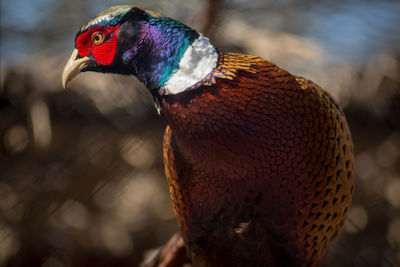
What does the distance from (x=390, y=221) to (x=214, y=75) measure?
2255 millimetres

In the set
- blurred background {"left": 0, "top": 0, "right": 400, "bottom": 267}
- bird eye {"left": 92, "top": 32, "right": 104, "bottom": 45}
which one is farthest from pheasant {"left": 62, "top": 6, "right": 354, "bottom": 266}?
blurred background {"left": 0, "top": 0, "right": 400, "bottom": 267}

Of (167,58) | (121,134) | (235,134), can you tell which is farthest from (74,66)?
(121,134)

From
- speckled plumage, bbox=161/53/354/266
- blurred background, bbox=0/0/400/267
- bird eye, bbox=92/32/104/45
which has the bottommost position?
blurred background, bbox=0/0/400/267

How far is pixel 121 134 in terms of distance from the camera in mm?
2725

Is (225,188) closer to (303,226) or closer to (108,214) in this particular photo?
(303,226)

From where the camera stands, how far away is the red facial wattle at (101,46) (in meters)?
0.99

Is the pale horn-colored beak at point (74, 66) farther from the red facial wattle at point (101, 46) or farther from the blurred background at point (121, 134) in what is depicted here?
the blurred background at point (121, 134)

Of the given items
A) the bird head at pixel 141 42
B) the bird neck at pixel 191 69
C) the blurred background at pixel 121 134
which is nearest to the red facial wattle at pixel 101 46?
the bird head at pixel 141 42

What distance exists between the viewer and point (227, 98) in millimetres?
966

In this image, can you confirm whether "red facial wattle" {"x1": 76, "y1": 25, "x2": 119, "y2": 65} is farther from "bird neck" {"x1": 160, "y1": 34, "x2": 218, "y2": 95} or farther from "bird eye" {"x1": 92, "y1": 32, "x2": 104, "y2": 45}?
"bird neck" {"x1": 160, "y1": 34, "x2": 218, "y2": 95}

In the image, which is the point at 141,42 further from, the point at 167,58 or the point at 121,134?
the point at 121,134

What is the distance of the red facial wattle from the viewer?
0.99m

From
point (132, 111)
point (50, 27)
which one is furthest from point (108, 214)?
point (50, 27)

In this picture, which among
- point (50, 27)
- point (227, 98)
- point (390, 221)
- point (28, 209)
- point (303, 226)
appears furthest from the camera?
point (390, 221)
